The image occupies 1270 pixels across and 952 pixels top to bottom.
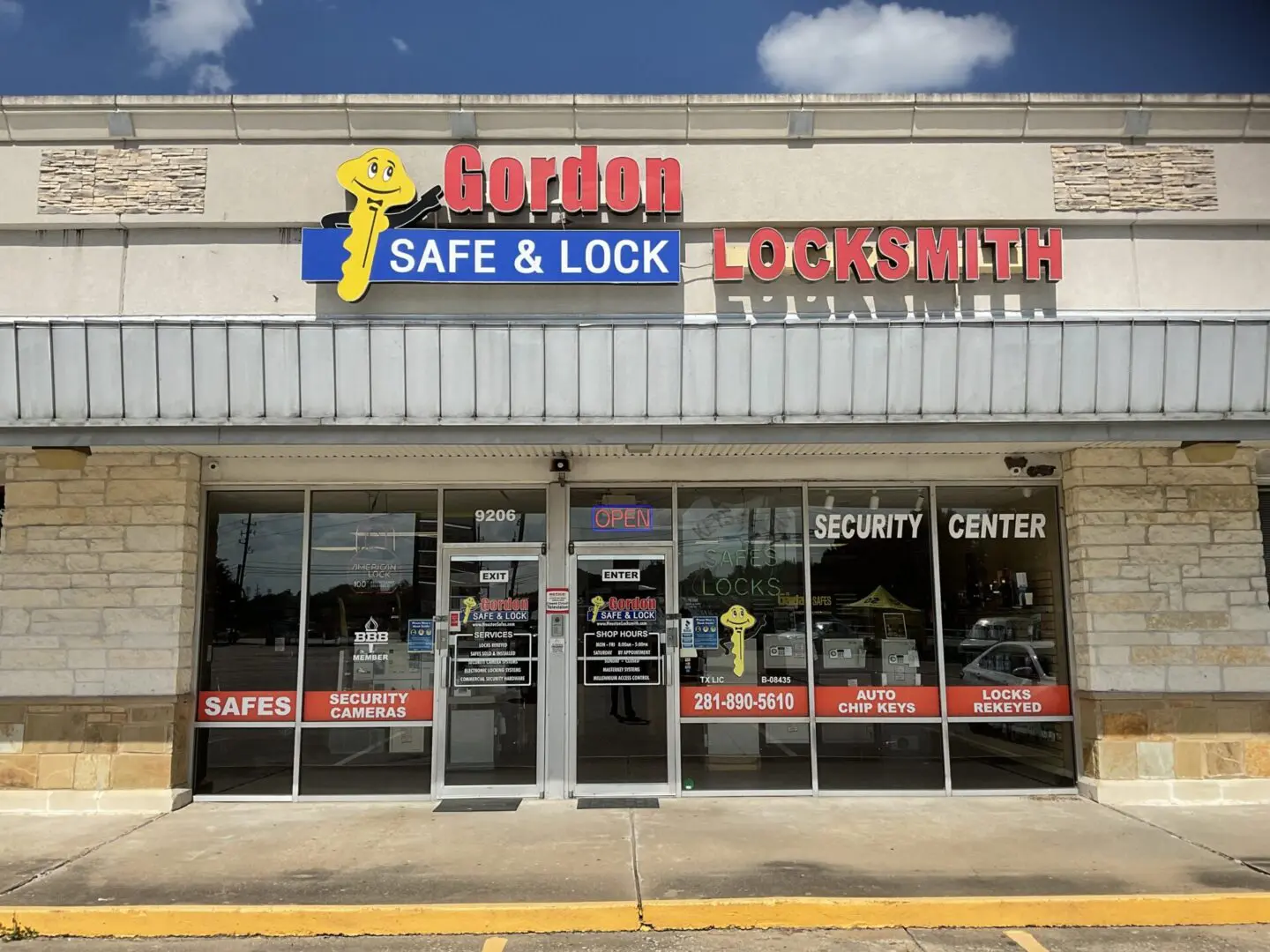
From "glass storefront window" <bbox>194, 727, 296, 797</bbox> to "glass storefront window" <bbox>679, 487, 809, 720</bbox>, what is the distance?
3.98 metres

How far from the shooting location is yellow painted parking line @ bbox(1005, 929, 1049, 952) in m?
5.98

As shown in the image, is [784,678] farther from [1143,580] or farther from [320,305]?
→ [320,305]

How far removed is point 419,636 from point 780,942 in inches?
206

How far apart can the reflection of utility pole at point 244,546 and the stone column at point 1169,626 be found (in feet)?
27.2

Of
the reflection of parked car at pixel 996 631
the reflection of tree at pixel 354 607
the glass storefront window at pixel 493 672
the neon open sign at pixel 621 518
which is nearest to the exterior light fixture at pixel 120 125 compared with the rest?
the reflection of tree at pixel 354 607

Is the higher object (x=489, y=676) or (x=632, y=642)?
(x=632, y=642)

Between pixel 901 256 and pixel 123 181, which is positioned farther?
pixel 123 181

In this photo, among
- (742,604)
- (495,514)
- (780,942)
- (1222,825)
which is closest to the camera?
(780,942)

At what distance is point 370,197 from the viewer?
10.2 m

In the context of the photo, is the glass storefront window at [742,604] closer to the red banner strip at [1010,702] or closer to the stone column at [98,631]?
the red banner strip at [1010,702]

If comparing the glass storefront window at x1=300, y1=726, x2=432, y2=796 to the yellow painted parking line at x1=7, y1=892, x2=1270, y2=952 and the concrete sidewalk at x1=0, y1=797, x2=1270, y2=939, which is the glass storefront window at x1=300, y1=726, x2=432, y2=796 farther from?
the yellow painted parking line at x1=7, y1=892, x2=1270, y2=952

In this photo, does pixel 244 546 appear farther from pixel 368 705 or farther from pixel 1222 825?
pixel 1222 825

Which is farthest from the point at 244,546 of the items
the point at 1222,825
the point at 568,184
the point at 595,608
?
the point at 1222,825

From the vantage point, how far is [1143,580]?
9.88 m
